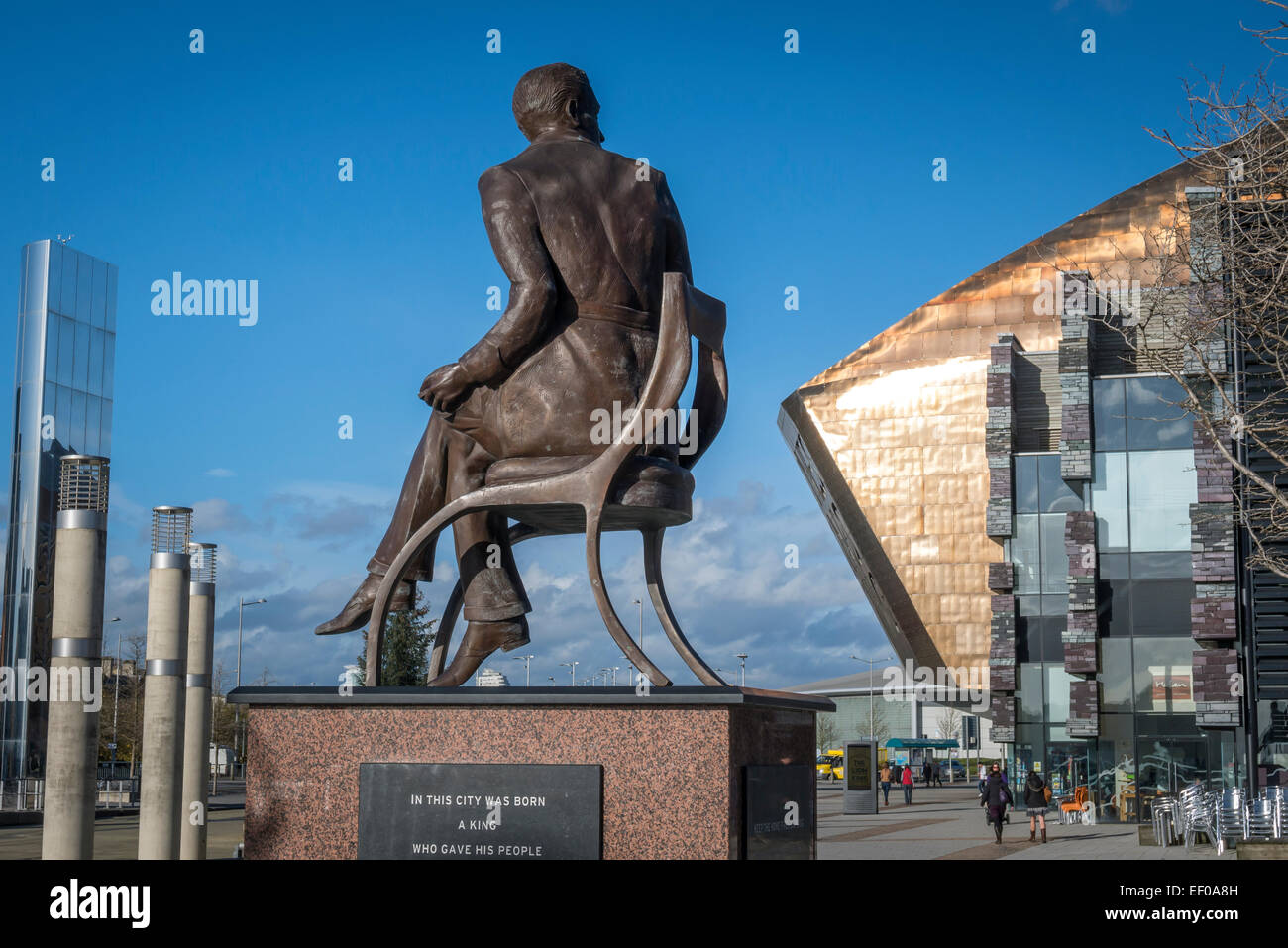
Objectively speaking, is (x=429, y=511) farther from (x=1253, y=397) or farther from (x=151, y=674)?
(x=1253, y=397)

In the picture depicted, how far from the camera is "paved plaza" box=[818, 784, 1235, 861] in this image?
2281cm

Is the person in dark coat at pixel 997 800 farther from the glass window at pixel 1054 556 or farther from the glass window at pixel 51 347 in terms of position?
the glass window at pixel 51 347

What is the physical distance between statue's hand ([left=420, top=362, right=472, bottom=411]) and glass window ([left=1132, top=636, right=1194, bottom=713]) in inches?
1274

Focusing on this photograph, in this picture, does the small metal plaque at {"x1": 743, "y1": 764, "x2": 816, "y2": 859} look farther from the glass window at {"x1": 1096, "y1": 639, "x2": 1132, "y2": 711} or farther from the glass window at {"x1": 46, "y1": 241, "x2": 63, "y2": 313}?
Answer: the glass window at {"x1": 46, "y1": 241, "x2": 63, "y2": 313}

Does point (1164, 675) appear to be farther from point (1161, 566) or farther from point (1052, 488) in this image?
point (1052, 488)

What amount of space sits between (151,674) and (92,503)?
3464 mm

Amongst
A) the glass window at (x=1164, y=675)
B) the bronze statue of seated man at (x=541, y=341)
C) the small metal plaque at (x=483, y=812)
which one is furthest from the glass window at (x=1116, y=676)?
the small metal plaque at (x=483, y=812)

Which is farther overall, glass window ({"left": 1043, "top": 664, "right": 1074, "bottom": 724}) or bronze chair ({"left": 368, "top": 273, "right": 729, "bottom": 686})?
glass window ({"left": 1043, "top": 664, "right": 1074, "bottom": 724})

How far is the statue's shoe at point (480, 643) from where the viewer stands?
7707 millimetres

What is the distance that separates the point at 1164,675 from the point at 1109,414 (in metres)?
6.96

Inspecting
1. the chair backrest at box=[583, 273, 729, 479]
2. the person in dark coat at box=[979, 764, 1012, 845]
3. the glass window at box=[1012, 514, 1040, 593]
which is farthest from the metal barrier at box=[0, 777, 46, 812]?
the chair backrest at box=[583, 273, 729, 479]

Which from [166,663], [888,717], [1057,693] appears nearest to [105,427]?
[166,663]

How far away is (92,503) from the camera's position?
1603 centimetres
